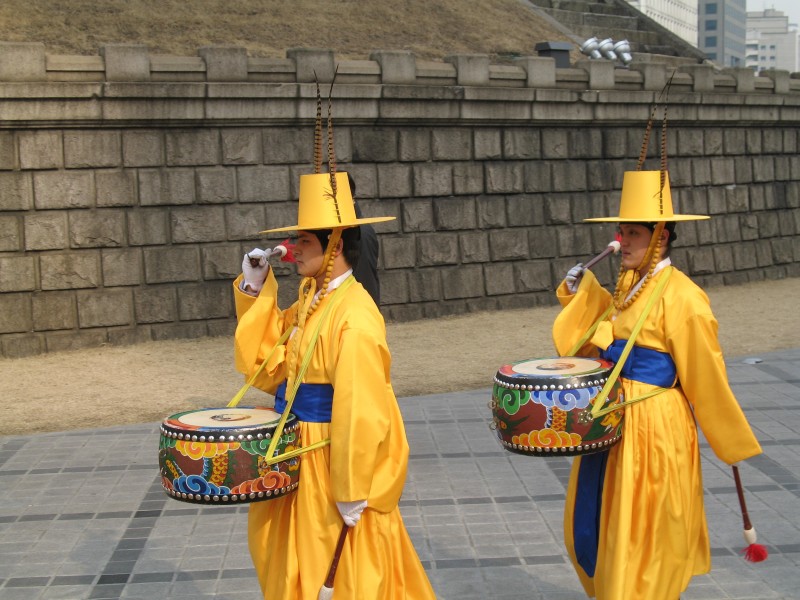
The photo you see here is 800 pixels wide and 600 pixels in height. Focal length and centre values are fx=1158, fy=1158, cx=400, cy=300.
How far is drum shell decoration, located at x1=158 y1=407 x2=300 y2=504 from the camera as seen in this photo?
12.9 ft

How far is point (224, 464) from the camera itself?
12.9 feet

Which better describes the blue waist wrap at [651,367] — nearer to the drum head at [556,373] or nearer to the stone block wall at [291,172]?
the drum head at [556,373]

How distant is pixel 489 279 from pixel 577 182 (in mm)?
2132

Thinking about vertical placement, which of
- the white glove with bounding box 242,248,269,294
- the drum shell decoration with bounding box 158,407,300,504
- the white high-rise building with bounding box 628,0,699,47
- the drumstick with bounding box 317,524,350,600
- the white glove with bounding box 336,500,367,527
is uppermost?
the white high-rise building with bounding box 628,0,699,47

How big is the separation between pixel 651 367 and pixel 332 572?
156 cm

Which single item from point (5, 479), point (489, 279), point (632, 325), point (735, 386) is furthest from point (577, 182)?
point (632, 325)

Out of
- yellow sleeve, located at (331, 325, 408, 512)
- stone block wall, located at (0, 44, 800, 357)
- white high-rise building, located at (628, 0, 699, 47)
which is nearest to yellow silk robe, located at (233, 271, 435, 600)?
yellow sleeve, located at (331, 325, 408, 512)

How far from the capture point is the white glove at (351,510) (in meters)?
3.95

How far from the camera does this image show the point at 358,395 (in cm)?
394

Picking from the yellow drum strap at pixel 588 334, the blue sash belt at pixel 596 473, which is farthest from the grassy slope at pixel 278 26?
the blue sash belt at pixel 596 473

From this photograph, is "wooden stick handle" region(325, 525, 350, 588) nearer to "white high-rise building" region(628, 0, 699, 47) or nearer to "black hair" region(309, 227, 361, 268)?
"black hair" region(309, 227, 361, 268)

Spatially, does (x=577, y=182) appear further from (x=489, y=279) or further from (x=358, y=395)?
(x=358, y=395)

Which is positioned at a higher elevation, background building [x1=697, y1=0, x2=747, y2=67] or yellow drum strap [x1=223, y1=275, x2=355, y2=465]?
background building [x1=697, y1=0, x2=747, y2=67]

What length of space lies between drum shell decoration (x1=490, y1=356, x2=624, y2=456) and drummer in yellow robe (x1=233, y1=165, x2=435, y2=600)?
19.5 inches
